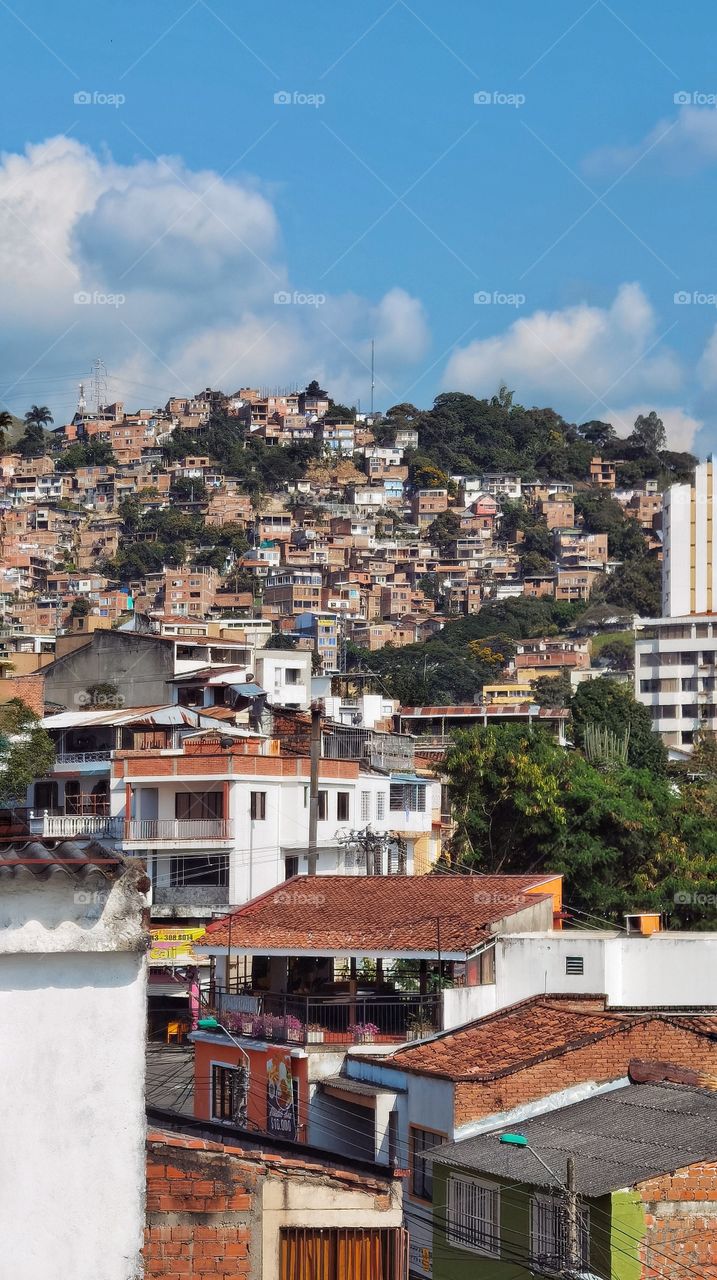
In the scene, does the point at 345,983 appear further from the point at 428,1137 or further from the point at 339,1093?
the point at 428,1137

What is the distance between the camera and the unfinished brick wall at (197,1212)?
6906 millimetres

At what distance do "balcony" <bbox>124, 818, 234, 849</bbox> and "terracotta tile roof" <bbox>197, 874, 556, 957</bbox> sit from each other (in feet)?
37.4

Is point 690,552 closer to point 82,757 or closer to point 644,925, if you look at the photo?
point 82,757

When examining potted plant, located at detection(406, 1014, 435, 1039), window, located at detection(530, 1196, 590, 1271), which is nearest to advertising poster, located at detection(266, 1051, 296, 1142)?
potted plant, located at detection(406, 1014, 435, 1039)

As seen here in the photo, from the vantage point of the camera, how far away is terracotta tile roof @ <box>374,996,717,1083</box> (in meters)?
15.6

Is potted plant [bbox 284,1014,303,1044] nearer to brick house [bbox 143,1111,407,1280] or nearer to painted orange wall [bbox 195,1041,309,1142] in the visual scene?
painted orange wall [bbox 195,1041,309,1142]

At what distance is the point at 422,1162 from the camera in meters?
15.4

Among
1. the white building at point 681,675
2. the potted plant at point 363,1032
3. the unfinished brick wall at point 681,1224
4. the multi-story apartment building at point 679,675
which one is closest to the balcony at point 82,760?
the potted plant at point 363,1032

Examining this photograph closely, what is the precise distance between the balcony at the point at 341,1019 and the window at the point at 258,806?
15.0m

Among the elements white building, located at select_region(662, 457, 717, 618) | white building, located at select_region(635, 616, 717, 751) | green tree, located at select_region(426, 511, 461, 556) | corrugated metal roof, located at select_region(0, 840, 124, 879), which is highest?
green tree, located at select_region(426, 511, 461, 556)

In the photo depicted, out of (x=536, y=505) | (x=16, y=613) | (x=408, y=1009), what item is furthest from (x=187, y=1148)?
(x=536, y=505)

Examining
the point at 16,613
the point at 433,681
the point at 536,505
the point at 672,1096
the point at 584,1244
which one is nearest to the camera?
the point at 584,1244

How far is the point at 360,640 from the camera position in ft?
506

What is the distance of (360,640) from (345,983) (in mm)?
132074
